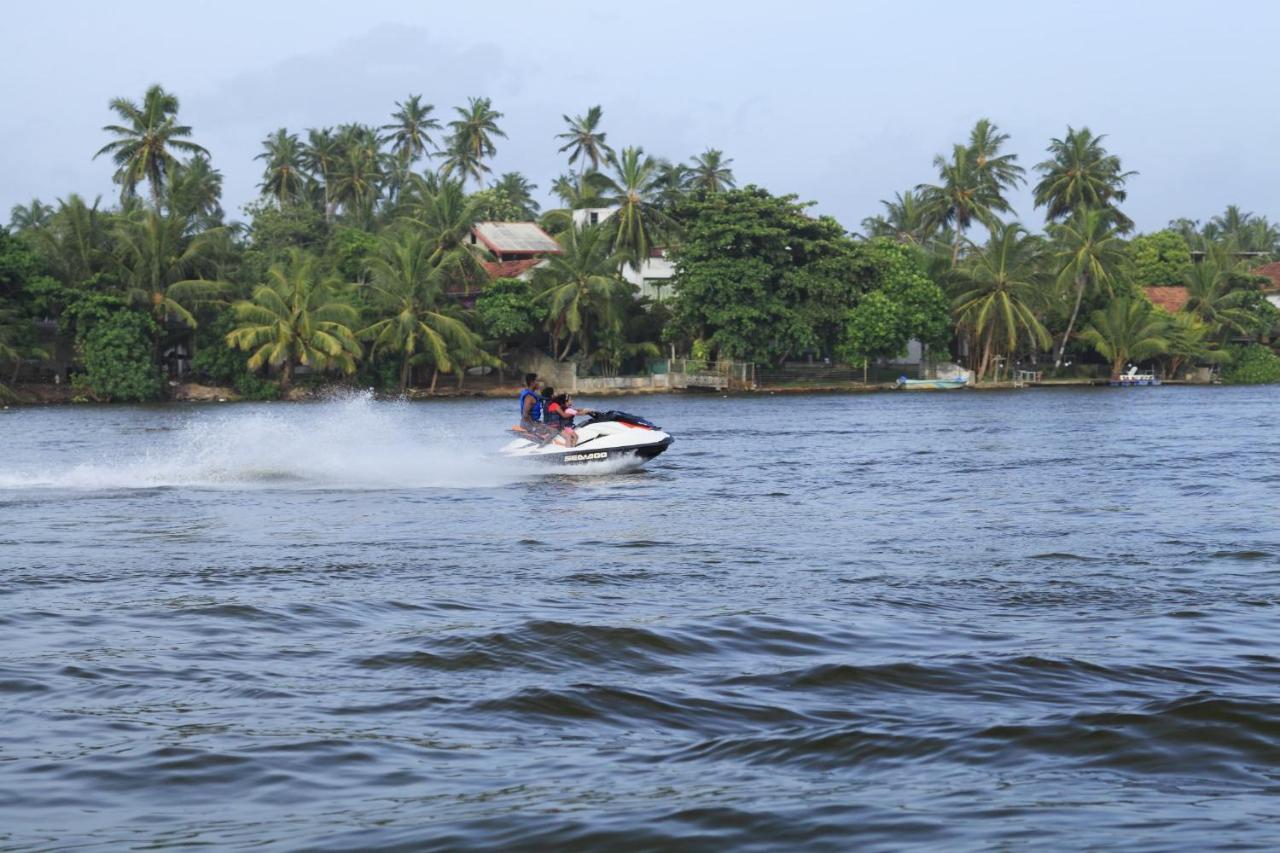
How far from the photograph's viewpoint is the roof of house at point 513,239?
3039 inches

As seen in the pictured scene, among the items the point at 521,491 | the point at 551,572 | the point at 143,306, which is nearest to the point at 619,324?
the point at 143,306

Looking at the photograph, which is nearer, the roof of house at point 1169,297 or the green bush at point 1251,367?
the green bush at point 1251,367

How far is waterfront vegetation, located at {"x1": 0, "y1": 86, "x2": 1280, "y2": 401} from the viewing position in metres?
62.9

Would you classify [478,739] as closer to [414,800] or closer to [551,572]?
[414,800]

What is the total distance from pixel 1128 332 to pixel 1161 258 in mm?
15033

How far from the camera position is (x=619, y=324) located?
68.6 meters

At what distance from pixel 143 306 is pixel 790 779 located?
61.6 metres

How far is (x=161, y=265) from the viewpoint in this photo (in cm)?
6341

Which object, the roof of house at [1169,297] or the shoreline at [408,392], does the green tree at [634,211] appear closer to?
the shoreline at [408,392]

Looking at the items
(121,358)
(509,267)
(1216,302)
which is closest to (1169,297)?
(1216,302)

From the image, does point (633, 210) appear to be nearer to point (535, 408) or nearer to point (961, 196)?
point (961, 196)

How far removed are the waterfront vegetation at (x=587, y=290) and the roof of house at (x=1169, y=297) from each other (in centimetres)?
35

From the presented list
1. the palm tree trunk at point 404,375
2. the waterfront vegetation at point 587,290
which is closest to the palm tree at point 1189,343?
the waterfront vegetation at point 587,290

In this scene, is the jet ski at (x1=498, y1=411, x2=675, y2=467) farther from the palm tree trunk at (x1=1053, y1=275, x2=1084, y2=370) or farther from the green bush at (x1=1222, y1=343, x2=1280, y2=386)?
the green bush at (x1=1222, y1=343, x2=1280, y2=386)
